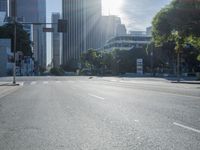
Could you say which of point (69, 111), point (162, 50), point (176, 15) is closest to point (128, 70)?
point (162, 50)

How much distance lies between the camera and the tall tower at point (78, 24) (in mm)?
108863

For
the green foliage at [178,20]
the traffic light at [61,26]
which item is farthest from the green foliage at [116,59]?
the traffic light at [61,26]

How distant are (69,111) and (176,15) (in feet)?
91.6

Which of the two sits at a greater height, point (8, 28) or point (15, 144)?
point (8, 28)

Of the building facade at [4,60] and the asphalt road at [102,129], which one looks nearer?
the asphalt road at [102,129]

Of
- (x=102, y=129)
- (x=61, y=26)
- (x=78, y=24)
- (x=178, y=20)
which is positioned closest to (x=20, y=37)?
(x=78, y=24)

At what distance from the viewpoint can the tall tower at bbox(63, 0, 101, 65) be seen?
357 feet

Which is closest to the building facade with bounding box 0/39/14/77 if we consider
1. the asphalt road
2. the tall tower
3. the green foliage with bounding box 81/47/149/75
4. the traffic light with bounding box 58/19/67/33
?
the tall tower

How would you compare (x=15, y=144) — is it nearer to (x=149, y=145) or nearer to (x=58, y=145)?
(x=58, y=145)

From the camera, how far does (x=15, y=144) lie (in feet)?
28.2

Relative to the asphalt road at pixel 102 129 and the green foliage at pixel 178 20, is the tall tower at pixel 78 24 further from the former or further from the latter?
the asphalt road at pixel 102 129

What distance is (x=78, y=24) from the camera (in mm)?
130875

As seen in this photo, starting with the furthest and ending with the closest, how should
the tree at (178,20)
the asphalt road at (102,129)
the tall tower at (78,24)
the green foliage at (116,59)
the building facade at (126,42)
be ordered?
the building facade at (126,42) → the green foliage at (116,59) → the tall tower at (78,24) → the tree at (178,20) → the asphalt road at (102,129)

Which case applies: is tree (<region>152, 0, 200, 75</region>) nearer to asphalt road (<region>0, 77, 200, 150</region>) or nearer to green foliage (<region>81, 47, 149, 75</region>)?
asphalt road (<region>0, 77, 200, 150</region>)
